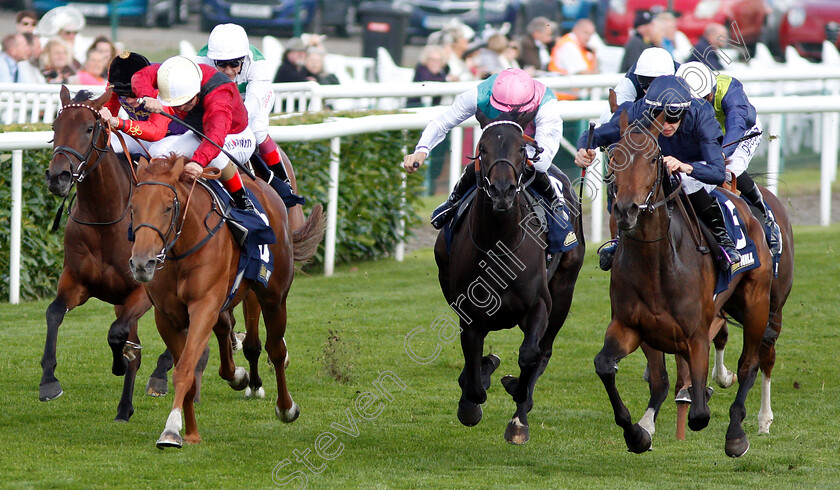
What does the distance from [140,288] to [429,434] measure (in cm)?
167

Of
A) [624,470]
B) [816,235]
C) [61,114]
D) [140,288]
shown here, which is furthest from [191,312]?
[816,235]

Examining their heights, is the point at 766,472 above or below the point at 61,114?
below

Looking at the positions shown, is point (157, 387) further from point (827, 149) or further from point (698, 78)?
point (827, 149)

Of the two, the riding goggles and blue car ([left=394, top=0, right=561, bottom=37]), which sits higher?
the riding goggles

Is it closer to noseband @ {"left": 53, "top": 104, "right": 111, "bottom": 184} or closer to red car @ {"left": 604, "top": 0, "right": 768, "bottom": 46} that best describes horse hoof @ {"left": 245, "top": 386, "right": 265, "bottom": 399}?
noseband @ {"left": 53, "top": 104, "right": 111, "bottom": 184}

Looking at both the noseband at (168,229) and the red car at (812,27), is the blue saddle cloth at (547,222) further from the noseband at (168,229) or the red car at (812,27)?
the red car at (812,27)

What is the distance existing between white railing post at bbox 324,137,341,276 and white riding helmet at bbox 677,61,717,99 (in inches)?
165

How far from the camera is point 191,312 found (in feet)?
18.3

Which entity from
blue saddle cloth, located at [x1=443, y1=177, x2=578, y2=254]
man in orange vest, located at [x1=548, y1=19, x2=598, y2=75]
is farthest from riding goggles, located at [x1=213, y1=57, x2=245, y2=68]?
man in orange vest, located at [x1=548, y1=19, x2=598, y2=75]

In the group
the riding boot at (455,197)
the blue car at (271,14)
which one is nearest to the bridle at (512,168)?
the riding boot at (455,197)

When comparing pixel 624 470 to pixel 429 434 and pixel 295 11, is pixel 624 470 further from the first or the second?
pixel 295 11

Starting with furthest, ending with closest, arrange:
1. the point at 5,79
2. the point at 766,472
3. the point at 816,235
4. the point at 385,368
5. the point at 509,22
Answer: the point at 509,22
the point at 816,235
the point at 5,79
the point at 385,368
the point at 766,472

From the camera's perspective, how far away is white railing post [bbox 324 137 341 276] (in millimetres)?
10148

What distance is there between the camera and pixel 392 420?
6.48 metres
